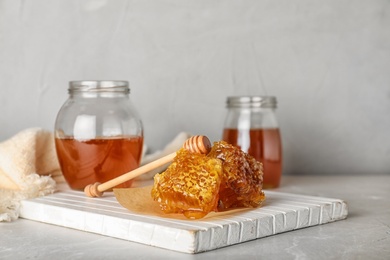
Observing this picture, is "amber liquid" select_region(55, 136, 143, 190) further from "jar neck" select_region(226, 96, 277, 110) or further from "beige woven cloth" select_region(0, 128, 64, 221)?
"jar neck" select_region(226, 96, 277, 110)

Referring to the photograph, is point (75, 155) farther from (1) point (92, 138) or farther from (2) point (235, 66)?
(2) point (235, 66)

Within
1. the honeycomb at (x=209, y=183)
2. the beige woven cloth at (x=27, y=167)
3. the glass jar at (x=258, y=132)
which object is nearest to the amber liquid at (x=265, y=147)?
the glass jar at (x=258, y=132)

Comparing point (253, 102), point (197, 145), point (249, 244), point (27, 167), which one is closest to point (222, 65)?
point (253, 102)

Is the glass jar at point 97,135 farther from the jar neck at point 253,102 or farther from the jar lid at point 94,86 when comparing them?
the jar neck at point 253,102

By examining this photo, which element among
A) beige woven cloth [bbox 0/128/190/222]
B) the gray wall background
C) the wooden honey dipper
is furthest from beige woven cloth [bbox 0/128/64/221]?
the gray wall background

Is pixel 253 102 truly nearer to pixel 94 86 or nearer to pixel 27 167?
pixel 94 86

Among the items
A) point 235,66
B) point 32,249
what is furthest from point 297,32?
point 32,249

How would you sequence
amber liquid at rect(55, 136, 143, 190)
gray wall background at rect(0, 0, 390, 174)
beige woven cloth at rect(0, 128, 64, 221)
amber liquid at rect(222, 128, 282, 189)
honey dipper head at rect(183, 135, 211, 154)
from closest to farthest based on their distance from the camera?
honey dipper head at rect(183, 135, 211, 154) → beige woven cloth at rect(0, 128, 64, 221) → amber liquid at rect(55, 136, 143, 190) → amber liquid at rect(222, 128, 282, 189) → gray wall background at rect(0, 0, 390, 174)
